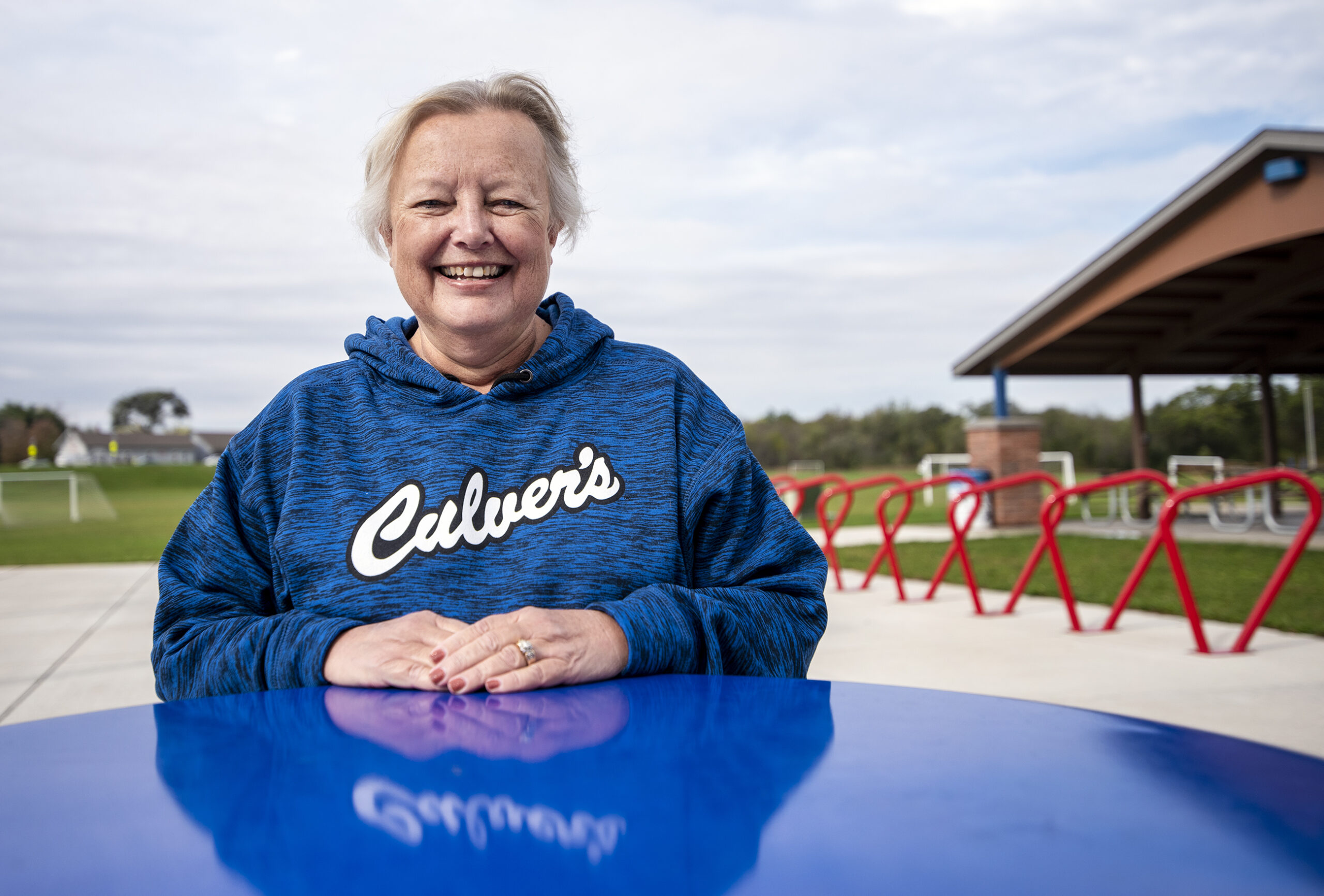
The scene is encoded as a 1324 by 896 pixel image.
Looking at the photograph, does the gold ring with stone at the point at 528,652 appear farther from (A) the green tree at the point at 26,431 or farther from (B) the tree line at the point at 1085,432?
(A) the green tree at the point at 26,431

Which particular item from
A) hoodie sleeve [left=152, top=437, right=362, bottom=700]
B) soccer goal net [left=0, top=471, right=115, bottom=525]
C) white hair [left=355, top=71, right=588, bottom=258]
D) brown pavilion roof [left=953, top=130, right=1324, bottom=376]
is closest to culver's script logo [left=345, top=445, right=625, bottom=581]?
hoodie sleeve [left=152, top=437, right=362, bottom=700]

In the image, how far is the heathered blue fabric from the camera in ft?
5.13

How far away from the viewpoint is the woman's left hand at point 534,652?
4.26 ft

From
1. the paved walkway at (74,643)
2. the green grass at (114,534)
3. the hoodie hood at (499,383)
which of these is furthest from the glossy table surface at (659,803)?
the green grass at (114,534)

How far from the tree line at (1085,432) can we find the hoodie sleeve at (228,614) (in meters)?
12.7

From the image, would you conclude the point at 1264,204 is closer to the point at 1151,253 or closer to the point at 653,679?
the point at 1151,253

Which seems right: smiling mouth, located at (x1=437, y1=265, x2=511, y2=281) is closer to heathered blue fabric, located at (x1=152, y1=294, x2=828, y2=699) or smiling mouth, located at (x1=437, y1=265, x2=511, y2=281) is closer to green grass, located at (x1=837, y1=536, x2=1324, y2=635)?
heathered blue fabric, located at (x1=152, y1=294, x2=828, y2=699)


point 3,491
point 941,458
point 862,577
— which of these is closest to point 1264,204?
point 862,577

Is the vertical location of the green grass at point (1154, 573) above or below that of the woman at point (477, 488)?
below

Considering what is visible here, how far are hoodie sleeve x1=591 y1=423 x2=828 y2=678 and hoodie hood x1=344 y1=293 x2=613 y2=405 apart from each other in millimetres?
343

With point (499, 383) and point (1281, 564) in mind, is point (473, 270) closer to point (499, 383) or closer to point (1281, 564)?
point (499, 383)

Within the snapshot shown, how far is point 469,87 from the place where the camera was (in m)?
1.74

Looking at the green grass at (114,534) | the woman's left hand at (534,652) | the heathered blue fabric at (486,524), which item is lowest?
the green grass at (114,534)

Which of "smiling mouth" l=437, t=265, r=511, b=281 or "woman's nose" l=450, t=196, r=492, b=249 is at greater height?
"woman's nose" l=450, t=196, r=492, b=249
